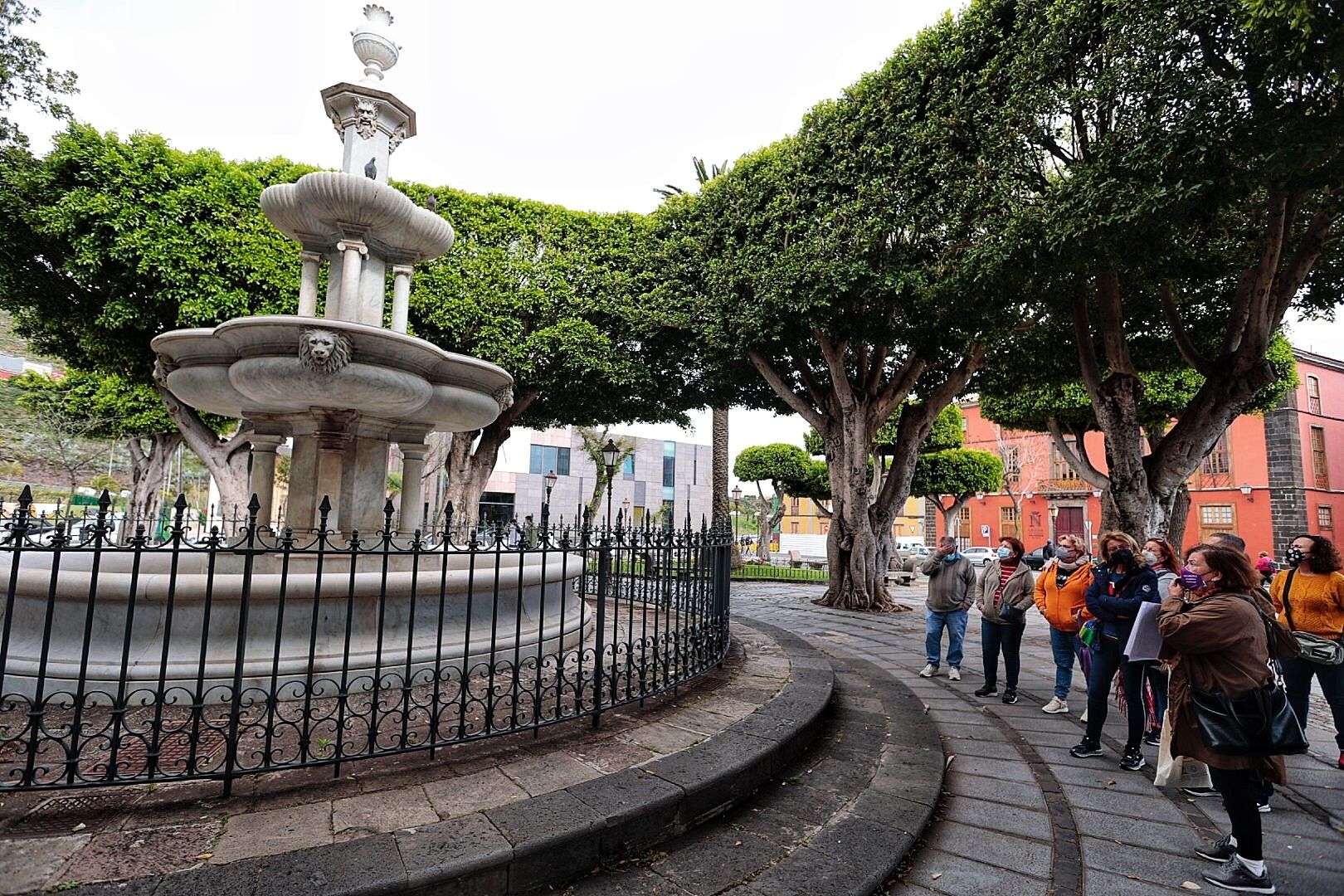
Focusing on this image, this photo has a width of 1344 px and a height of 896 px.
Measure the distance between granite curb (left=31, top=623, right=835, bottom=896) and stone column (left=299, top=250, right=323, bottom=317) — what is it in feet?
18.7

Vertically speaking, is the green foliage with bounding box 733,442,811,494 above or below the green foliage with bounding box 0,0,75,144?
below

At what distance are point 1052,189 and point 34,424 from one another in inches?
1301

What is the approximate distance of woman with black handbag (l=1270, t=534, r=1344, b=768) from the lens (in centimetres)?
457

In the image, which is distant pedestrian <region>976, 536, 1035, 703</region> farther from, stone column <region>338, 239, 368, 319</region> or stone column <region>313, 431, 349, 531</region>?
stone column <region>338, 239, 368, 319</region>

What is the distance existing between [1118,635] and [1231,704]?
166cm

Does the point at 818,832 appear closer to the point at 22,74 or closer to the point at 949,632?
the point at 949,632

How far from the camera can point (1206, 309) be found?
11.8m

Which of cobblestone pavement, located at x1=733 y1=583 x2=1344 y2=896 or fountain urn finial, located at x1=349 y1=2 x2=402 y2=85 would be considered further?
fountain urn finial, located at x1=349 y1=2 x2=402 y2=85

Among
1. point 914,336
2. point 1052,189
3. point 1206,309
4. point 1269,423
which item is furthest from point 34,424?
point 1269,423

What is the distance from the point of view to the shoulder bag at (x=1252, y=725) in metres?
2.93

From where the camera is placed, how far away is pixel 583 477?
46000 millimetres

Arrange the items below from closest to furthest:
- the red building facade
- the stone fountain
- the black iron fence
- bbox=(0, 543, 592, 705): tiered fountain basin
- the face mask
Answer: the black iron fence, the face mask, the stone fountain, bbox=(0, 543, 592, 705): tiered fountain basin, the red building facade

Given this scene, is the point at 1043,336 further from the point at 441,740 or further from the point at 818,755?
the point at 441,740

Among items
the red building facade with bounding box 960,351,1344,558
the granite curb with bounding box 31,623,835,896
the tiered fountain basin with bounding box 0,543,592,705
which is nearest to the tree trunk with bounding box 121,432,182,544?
the tiered fountain basin with bounding box 0,543,592,705
